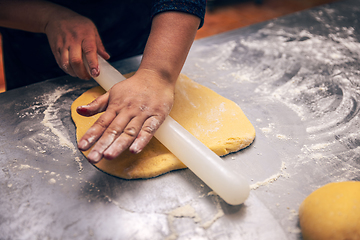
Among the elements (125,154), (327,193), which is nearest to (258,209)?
(327,193)

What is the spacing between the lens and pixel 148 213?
2.28 feet

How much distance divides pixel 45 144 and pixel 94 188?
0.28 meters

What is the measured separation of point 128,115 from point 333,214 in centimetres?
61

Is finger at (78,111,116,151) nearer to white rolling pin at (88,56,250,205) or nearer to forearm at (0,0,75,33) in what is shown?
white rolling pin at (88,56,250,205)

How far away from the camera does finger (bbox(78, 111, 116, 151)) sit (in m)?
0.69

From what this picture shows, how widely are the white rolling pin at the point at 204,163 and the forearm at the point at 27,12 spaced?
729mm

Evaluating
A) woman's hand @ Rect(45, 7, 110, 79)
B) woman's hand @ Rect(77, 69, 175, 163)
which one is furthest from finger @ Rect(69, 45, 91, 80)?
woman's hand @ Rect(77, 69, 175, 163)

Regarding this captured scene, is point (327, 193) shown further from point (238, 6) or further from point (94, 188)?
point (238, 6)

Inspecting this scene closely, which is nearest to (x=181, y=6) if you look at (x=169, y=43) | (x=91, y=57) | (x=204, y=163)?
(x=169, y=43)

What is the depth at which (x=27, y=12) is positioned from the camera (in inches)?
41.9

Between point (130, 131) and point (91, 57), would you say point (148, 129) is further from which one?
point (91, 57)

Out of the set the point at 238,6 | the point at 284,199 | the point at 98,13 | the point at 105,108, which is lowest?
the point at 238,6

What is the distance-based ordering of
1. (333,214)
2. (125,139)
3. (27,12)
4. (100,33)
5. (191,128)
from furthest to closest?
(100,33) < (27,12) < (191,128) < (125,139) < (333,214)

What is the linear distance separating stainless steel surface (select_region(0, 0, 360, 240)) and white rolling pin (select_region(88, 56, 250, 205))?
56mm
